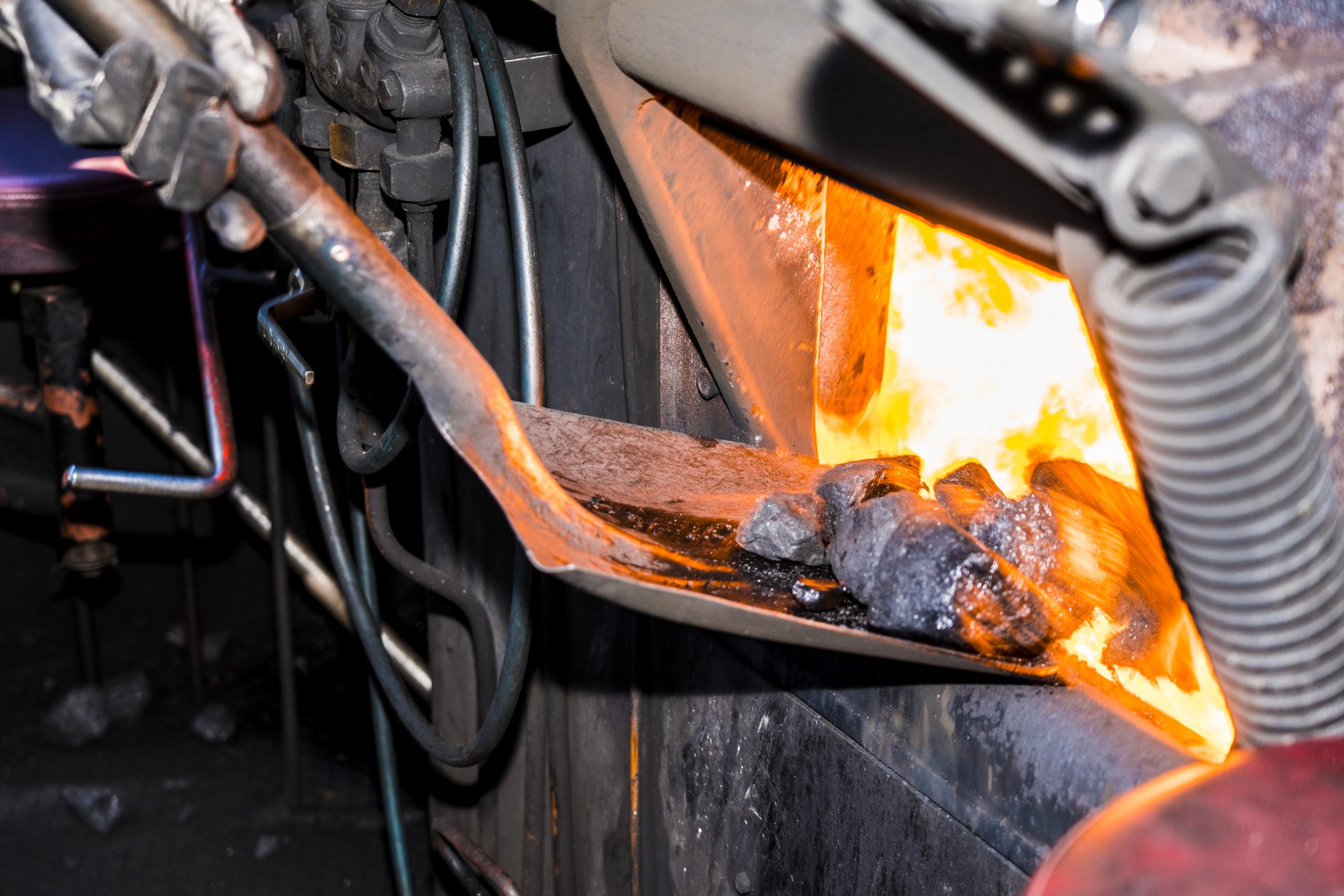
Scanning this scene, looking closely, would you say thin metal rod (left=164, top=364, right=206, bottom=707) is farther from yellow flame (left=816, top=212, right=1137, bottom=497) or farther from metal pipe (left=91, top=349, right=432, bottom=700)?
yellow flame (left=816, top=212, right=1137, bottom=497)

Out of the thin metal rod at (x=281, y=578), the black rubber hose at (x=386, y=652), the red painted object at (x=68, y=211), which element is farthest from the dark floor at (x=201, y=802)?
the red painted object at (x=68, y=211)

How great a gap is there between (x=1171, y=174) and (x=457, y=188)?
2.85ft

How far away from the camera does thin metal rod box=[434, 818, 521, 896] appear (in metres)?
1.79

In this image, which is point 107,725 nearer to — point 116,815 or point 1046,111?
point 116,815

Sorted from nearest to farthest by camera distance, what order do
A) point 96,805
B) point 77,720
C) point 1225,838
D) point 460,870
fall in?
point 1225,838
point 460,870
point 96,805
point 77,720

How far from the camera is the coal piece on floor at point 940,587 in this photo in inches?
34.3

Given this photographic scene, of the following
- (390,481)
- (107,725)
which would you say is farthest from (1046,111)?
(107,725)

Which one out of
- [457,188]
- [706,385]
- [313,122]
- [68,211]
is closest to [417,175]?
[457,188]

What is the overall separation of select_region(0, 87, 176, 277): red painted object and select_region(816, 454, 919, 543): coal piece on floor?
1399mm

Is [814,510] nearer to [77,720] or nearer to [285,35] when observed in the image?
[285,35]

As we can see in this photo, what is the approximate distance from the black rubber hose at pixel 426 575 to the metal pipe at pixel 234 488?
0.58m

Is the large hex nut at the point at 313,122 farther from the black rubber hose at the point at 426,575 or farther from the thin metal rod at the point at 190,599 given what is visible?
the thin metal rod at the point at 190,599

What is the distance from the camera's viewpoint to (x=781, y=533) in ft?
3.24

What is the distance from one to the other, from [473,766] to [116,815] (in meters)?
1.15
